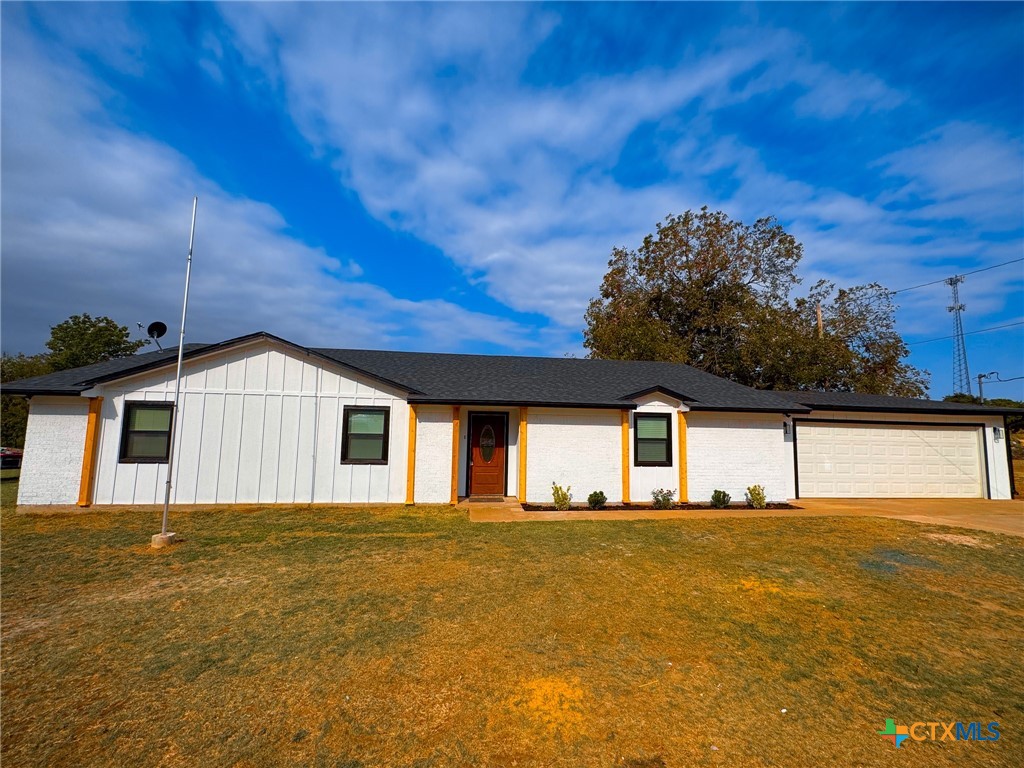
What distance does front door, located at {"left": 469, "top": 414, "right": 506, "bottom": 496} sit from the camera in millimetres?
13672

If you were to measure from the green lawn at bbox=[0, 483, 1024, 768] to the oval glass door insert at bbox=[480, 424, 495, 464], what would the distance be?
17.8ft

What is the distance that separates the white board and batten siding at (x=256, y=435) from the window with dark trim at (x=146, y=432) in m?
0.15

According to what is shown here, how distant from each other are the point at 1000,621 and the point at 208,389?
1508cm

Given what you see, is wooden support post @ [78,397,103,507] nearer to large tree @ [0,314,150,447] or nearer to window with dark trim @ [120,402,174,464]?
window with dark trim @ [120,402,174,464]

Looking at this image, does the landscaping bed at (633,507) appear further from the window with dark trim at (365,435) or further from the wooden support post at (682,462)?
the window with dark trim at (365,435)

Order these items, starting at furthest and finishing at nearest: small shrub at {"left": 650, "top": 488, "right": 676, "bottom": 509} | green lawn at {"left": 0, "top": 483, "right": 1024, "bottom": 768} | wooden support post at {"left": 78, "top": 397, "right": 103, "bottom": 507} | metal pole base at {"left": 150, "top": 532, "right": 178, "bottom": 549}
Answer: small shrub at {"left": 650, "top": 488, "right": 676, "bottom": 509}, wooden support post at {"left": 78, "top": 397, "right": 103, "bottom": 507}, metal pole base at {"left": 150, "top": 532, "right": 178, "bottom": 549}, green lawn at {"left": 0, "top": 483, "right": 1024, "bottom": 768}

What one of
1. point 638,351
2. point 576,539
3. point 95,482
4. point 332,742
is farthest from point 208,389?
point 638,351

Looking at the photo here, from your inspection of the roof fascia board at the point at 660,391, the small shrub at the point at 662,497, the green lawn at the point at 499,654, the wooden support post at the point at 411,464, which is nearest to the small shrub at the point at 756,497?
the small shrub at the point at 662,497

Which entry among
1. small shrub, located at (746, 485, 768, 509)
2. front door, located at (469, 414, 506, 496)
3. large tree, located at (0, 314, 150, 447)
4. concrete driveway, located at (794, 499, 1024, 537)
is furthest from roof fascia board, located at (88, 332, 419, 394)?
large tree, located at (0, 314, 150, 447)

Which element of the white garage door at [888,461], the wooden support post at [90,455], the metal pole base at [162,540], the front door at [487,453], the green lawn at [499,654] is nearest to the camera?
the green lawn at [499,654]

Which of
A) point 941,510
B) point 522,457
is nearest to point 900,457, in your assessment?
point 941,510

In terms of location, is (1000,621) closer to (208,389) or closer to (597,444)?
(597,444)

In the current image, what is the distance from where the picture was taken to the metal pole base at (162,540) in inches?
317

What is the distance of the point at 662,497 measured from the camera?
13.2 meters
